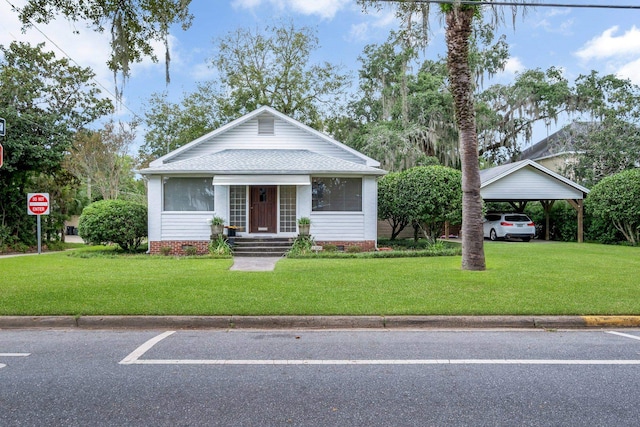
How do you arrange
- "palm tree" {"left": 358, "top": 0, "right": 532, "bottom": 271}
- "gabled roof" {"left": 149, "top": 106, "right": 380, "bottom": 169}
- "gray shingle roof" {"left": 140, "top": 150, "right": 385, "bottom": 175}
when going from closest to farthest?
"palm tree" {"left": 358, "top": 0, "right": 532, "bottom": 271} → "gray shingle roof" {"left": 140, "top": 150, "right": 385, "bottom": 175} → "gabled roof" {"left": 149, "top": 106, "right": 380, "bottom": 169}

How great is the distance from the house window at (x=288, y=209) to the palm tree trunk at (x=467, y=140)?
745cm

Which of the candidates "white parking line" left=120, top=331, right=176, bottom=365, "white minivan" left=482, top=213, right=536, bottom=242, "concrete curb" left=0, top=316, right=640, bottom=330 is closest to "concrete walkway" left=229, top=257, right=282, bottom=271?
"concrete curb" left=0, top=316, right=640, bottom=330

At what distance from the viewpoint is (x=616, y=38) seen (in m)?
18.8

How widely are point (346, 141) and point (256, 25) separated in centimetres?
981

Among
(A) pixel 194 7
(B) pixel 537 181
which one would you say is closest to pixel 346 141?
(B) pixel 537 181

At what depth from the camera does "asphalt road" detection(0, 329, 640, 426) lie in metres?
3.20

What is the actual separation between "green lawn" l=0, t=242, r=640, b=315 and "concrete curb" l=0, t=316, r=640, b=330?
0.17m

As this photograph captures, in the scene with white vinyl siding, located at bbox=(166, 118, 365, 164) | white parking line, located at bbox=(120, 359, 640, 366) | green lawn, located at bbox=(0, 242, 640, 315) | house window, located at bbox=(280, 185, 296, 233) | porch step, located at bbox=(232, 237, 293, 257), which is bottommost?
white parking line, located at bbox=(120, 359, 640, 366)

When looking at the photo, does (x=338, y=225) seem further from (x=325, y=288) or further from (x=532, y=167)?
(x=532, y=167)

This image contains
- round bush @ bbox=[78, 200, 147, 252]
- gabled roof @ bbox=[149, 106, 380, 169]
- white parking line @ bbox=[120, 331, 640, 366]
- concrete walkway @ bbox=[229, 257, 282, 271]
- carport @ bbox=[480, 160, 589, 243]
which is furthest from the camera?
carport @ bbox=[480, 160, 589, 243]

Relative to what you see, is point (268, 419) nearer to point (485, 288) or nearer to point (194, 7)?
point (485, 288)

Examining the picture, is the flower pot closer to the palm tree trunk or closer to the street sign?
the palm tree trunk

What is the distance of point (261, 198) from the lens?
15859mm

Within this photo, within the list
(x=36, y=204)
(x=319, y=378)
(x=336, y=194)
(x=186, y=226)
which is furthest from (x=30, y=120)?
(x=319, y=378)
